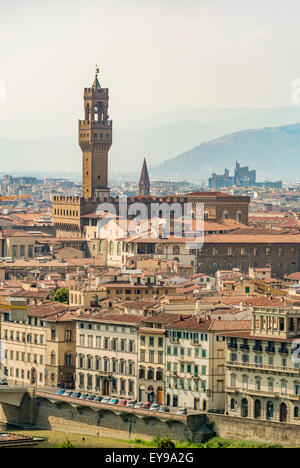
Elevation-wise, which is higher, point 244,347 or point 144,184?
point 244,347

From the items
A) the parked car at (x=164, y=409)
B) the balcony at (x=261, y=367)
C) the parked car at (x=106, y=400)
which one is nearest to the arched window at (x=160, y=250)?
the parked car at (x=106, y=400)

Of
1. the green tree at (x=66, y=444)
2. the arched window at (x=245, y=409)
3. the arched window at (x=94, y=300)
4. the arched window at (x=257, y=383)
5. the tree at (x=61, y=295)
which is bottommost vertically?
the green tree at (x=66, y=444)

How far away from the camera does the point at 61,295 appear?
68938mm

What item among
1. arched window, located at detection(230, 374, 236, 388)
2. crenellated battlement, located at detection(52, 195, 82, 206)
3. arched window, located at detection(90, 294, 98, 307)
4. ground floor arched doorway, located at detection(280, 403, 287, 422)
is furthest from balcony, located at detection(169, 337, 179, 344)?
crenellated battlement, located at detection(52, 195, 82, 206)

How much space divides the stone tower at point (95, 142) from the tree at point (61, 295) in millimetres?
42321

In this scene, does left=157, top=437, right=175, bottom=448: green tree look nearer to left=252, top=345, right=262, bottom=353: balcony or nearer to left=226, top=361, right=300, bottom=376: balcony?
left=226, top=361, right=300, bottom=376: balcony

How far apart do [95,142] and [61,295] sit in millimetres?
45516

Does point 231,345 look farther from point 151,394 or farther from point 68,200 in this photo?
point 68,200

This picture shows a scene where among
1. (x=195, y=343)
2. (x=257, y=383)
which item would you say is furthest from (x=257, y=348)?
(x=195, y=343)

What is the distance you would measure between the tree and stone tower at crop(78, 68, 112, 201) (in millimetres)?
42321

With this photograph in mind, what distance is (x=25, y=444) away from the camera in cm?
4884

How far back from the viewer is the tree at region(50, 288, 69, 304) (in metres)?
67.8

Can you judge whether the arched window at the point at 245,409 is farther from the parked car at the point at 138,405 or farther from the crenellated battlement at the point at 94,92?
the crenellated battlement at the point at 94,92

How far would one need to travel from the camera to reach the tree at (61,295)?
222 feet
